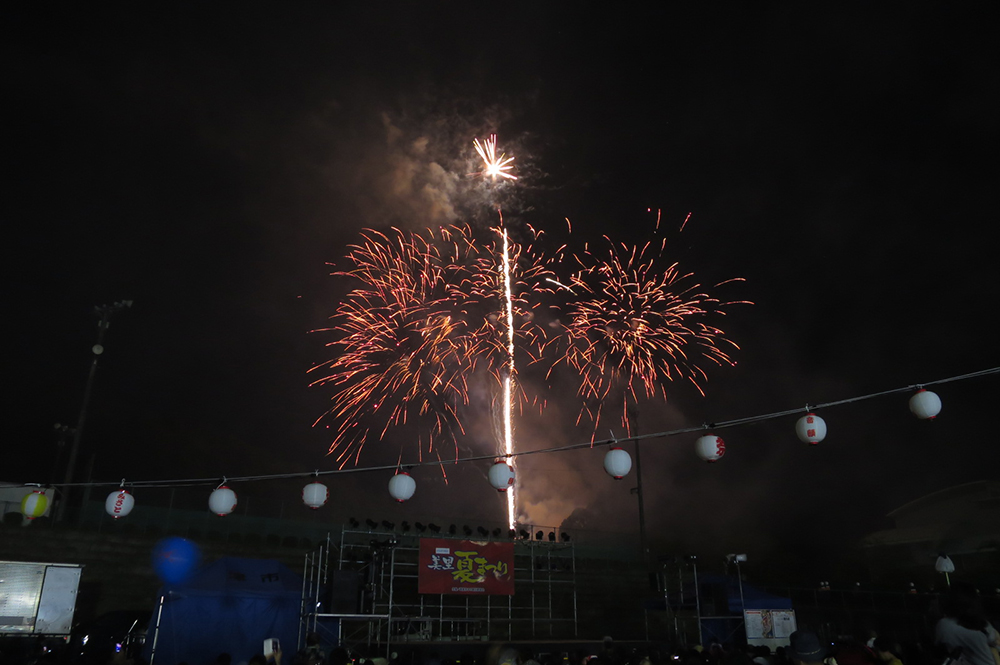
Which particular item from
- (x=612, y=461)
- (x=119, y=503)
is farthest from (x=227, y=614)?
(x=612, y=461)

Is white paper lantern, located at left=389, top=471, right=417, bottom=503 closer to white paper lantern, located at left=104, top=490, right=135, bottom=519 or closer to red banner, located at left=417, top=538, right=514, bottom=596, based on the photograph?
white paper lantern, located at left=104, top=490, right=135, bottom=519

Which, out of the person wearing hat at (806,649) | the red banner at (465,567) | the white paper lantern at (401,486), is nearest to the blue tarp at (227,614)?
the red banner at (465,567)

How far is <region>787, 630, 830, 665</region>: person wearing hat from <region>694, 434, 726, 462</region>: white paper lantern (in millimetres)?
6844

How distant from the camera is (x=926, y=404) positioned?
8820 millimetres

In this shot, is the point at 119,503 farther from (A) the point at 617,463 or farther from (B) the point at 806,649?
(B) the point at 806,649

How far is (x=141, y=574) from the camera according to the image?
1675 cm

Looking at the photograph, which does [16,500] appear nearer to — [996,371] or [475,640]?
[475,640]

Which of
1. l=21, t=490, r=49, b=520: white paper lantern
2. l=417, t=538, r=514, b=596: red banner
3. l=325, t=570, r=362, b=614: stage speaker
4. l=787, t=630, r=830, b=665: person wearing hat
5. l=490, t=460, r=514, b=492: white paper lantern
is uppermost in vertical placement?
l=490, t=460, r=514, b=492: white paper lantern

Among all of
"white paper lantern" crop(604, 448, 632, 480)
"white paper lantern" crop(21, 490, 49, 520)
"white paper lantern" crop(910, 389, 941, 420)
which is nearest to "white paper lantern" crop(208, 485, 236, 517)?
"white paper lantern" crop(21, 490, 49, 520)

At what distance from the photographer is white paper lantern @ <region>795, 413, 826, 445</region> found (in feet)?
31.6

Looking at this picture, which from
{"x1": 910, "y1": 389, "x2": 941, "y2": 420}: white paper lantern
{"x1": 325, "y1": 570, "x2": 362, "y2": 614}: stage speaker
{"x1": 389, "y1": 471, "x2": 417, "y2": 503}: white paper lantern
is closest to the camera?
{"x1": 910, "y1": 389, "x2": 941, "y2": 420}: white paper lantern

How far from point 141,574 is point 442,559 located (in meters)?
7.34

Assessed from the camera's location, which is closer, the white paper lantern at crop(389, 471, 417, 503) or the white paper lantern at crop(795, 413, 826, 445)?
the white paper lantern at crop(795, 413, 826, 445)

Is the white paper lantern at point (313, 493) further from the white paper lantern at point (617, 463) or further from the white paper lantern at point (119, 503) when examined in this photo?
the white paper lantern at point (617, 463)
